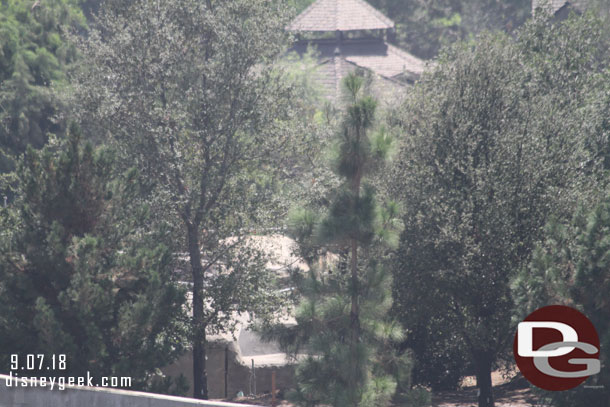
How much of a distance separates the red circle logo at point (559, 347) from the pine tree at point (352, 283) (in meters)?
2.40

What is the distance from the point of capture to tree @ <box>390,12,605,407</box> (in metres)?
15.8

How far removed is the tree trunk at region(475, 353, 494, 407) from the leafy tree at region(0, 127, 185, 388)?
651 cm

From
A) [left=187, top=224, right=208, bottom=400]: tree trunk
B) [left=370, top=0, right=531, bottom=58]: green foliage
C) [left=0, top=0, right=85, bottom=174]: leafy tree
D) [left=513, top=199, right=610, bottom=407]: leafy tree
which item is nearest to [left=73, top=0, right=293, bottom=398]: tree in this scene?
[left=187, top=224, right=208, bottom=400]: tree trunk

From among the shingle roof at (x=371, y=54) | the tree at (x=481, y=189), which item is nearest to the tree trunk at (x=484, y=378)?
the tree at (x=481, y=189)

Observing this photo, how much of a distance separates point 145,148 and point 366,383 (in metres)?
7.42

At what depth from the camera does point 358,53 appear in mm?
47062

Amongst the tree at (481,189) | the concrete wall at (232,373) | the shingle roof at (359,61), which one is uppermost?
the shingle roof at (359,61)

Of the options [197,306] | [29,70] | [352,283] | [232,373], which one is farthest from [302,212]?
[29,70]

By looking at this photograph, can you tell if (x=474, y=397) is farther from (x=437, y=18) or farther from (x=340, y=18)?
(x=437, y=18)

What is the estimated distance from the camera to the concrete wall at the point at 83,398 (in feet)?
37.0

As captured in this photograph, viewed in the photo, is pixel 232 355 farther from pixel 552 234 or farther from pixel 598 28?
pixel 598 28

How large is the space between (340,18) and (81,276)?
1432 inches

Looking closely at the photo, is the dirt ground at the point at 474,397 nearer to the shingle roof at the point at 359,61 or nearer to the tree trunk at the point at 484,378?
the tree trunk at the point at 484,378

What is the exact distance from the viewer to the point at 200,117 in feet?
58.4
